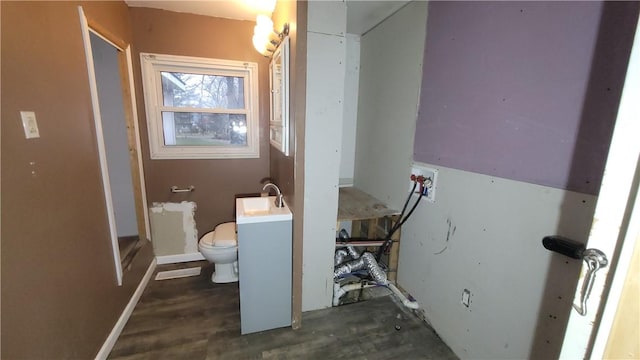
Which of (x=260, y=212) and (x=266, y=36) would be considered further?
(x=266, y=36)

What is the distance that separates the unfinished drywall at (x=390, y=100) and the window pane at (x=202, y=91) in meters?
1.33

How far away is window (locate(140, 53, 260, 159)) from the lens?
239cm

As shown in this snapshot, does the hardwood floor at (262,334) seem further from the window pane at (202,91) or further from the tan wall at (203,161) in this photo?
the window pane at (202,91)

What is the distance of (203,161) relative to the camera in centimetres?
261

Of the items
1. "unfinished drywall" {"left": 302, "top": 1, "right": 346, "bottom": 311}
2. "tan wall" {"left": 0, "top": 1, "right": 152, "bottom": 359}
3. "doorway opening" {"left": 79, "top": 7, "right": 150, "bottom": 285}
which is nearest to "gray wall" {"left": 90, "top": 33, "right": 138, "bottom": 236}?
"doorway opening" {"left": 79, "top": 7, "right": 150, "bottom": 285}

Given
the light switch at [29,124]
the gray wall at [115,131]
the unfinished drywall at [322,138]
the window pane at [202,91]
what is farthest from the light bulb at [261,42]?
the light switch at [29,124]

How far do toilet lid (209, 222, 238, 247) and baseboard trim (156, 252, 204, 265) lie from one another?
57 centimetres

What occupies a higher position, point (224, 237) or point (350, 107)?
point (350, 107)

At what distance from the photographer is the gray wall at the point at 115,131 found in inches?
92.3

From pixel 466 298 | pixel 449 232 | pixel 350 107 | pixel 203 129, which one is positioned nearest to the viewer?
pixel 466 298

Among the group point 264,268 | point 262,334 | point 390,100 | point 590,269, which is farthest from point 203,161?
point 590,269

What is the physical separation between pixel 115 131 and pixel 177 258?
1.42 metres

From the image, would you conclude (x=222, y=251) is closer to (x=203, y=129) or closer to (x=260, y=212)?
(x=260, y=212)

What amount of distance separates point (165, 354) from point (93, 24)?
2.15 metres
